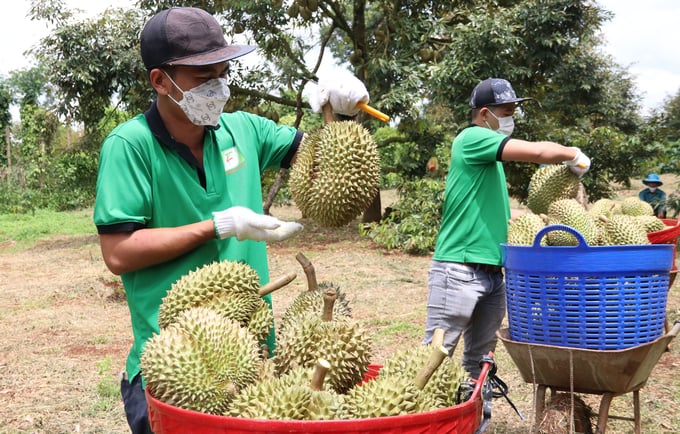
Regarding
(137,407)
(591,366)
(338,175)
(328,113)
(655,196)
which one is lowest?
(655,196)

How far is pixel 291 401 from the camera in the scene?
51.3 inches

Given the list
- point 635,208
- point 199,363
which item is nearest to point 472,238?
point 635,208

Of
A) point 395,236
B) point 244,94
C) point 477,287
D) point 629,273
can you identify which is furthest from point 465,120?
point 629,273

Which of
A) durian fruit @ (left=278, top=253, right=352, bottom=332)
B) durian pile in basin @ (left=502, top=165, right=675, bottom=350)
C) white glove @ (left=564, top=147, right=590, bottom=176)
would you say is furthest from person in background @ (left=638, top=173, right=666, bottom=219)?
durian fruit @ (left=278, top=253, right=352, bottom=332)

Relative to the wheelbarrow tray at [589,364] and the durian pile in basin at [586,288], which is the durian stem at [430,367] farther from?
the wheelbarrow tray at [589,364]

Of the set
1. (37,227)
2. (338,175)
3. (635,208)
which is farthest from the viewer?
(37,227)

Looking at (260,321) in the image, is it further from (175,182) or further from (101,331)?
(101,331)

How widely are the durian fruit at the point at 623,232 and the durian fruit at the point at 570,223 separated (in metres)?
0.06

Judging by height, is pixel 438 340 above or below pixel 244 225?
below

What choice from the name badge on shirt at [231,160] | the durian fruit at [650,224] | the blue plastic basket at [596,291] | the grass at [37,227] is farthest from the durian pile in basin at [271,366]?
the grass at [37,227]

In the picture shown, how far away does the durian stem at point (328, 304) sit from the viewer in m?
1.59

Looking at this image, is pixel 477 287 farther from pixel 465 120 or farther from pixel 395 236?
pixel 465 120

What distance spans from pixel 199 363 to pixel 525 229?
2.03 meters

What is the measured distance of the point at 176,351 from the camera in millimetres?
1405
